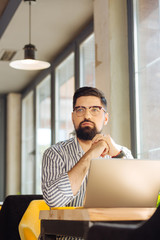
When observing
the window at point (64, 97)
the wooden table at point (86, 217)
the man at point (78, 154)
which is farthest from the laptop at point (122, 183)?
the window at point (64, 97)

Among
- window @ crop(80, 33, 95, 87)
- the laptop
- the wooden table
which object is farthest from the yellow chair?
window @ crop(80, 33, 95, 87)

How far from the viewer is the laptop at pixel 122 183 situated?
1540 mm

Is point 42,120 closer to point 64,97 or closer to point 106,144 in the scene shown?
point 64,97

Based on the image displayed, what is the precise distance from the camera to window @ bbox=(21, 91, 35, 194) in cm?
806

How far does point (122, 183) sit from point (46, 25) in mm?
4124

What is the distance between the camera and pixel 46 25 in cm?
542

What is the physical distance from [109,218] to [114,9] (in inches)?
114

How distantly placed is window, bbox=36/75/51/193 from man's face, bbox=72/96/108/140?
4721mm

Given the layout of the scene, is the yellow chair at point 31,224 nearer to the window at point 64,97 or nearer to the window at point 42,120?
the window at point 64,97

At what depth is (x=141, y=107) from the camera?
3.73 metres

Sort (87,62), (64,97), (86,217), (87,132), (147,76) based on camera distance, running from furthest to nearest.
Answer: (64,97), (87,62), (147,76), (87,132), (86,217)

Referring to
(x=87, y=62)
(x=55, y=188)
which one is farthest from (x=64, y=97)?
(x=55, y=188)

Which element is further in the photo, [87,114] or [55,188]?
[87,114]

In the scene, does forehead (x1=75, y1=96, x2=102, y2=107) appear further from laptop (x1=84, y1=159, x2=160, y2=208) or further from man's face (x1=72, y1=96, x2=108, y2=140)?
laptop (x1=84, y1=159, x2=160, y2=208)
